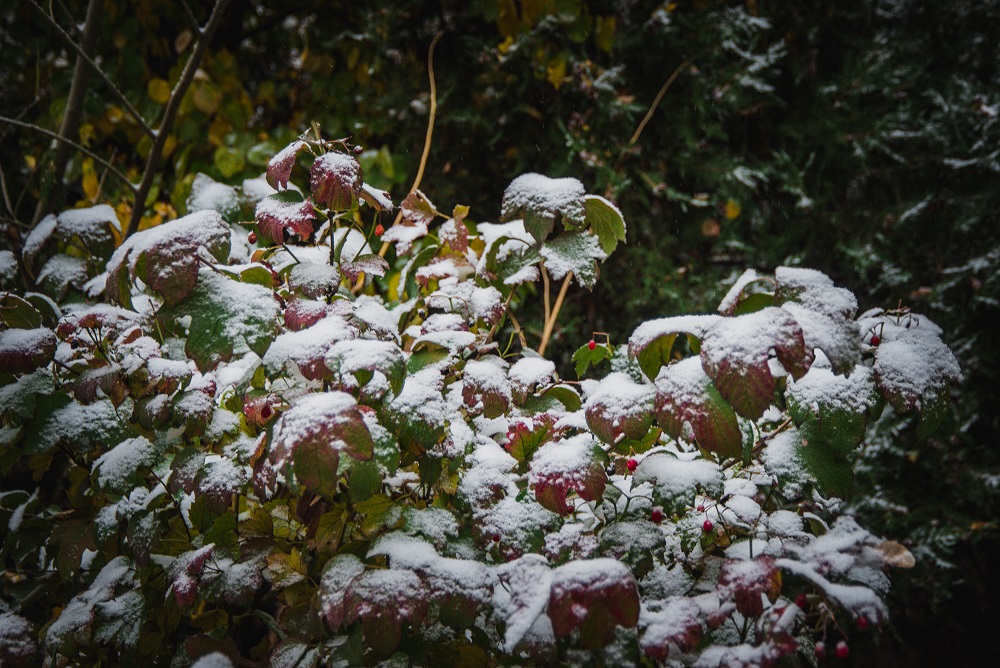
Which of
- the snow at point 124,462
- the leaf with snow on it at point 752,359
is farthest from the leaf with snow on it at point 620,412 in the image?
the snow at point 124,462

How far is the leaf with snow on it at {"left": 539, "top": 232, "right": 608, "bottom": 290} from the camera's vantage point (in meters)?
0.91

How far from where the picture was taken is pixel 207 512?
96 cm

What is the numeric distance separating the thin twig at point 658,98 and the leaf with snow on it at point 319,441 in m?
1.71

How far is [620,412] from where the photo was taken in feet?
2.49

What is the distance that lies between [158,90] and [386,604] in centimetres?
239

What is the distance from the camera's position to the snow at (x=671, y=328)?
73 cm

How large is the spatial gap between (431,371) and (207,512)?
0.48 meters

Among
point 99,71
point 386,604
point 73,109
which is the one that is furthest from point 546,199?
point 73,109

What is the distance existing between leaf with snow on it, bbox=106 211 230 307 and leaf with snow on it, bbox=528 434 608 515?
52 cm

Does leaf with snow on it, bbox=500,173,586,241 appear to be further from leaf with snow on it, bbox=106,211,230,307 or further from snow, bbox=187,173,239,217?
snow, bbox=187,173,239,217

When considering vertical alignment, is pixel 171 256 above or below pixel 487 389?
above

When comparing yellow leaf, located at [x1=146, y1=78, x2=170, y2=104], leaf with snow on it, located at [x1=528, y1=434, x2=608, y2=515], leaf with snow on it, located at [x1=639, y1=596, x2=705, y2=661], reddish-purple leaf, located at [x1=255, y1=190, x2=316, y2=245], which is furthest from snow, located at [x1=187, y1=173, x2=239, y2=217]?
yellow leaf, located at [x1=146, y1=78, x2=170, y2=104]

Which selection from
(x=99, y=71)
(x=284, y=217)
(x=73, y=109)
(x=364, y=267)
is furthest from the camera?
(x=73, y=109)

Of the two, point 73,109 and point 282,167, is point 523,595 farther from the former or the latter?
point 73,109
